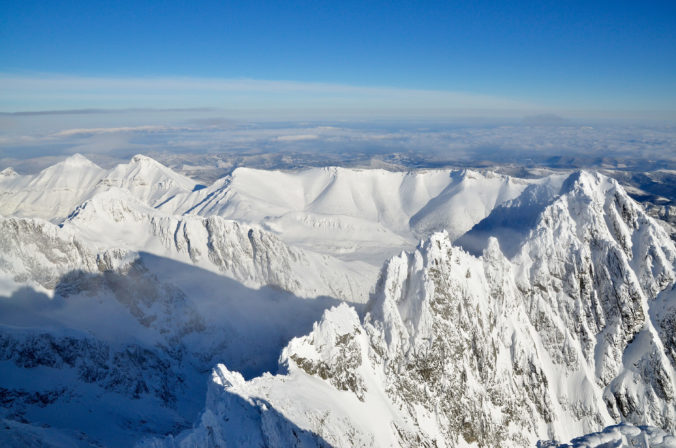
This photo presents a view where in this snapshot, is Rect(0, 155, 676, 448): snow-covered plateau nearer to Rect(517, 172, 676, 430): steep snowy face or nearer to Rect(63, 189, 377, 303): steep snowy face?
Rect(517, 172, 676, 430): steep snowy face

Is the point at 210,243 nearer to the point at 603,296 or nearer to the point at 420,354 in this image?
the point at 420,354

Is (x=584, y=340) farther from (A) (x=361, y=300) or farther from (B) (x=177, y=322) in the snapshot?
(B) (x=177, y=322)

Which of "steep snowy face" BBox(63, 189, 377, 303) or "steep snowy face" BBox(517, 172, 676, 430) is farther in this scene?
"steep snowy face" BBox(63, 189, 377, 303)

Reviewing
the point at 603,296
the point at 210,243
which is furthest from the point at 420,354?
the point at 210,243

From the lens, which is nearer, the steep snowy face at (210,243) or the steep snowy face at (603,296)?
the steep snowy face at (603,296)

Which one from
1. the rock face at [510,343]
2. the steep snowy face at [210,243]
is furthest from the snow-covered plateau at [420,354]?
the steep snowy face at [210,243]

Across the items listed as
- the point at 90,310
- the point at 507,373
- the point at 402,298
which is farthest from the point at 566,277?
the point at 90,310

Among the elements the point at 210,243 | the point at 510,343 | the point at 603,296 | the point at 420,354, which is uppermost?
the point at 603,296

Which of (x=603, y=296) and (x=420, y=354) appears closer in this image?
(x=420, y=354)

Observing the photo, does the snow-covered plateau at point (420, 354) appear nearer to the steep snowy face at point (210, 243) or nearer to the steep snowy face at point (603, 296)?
the steep snowy face at point (603, 296)

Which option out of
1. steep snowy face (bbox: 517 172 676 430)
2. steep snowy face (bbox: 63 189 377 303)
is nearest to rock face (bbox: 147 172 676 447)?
steep snowy face (bbox: 517 172 676 430)
